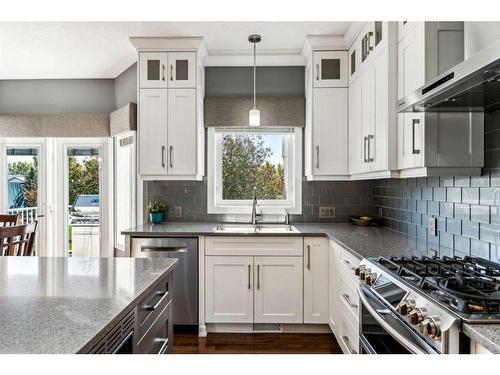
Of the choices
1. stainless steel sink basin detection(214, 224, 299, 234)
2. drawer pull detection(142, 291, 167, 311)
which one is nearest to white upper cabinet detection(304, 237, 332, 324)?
stainless steel sink basin detection(214, 224, 299, 234)

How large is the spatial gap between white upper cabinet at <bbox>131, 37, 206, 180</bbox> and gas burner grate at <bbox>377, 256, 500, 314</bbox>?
1.99 metres

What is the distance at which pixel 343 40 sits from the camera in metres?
3.06

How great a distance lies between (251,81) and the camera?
11.5ft

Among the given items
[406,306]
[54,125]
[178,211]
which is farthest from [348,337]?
[54,125]

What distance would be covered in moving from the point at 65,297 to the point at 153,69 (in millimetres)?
2474

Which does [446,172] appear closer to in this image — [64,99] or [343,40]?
[343,40]

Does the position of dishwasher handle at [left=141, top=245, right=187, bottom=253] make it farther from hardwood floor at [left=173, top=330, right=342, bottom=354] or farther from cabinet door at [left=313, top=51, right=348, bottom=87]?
cabinet door at [left=313, top=51, right=348, bottom=87]

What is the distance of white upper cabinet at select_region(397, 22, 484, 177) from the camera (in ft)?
5.93

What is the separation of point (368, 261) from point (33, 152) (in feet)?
12.5

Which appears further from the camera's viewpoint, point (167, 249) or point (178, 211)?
point (178, 211)

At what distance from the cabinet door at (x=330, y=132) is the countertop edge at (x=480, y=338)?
2.19 m

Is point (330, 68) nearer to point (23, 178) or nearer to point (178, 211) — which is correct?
point (178, 211)

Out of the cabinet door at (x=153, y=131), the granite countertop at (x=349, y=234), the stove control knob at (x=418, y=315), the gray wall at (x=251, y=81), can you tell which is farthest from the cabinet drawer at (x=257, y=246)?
Result: the stove control knob at (x=418, y=315)

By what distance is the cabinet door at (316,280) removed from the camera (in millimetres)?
2834
